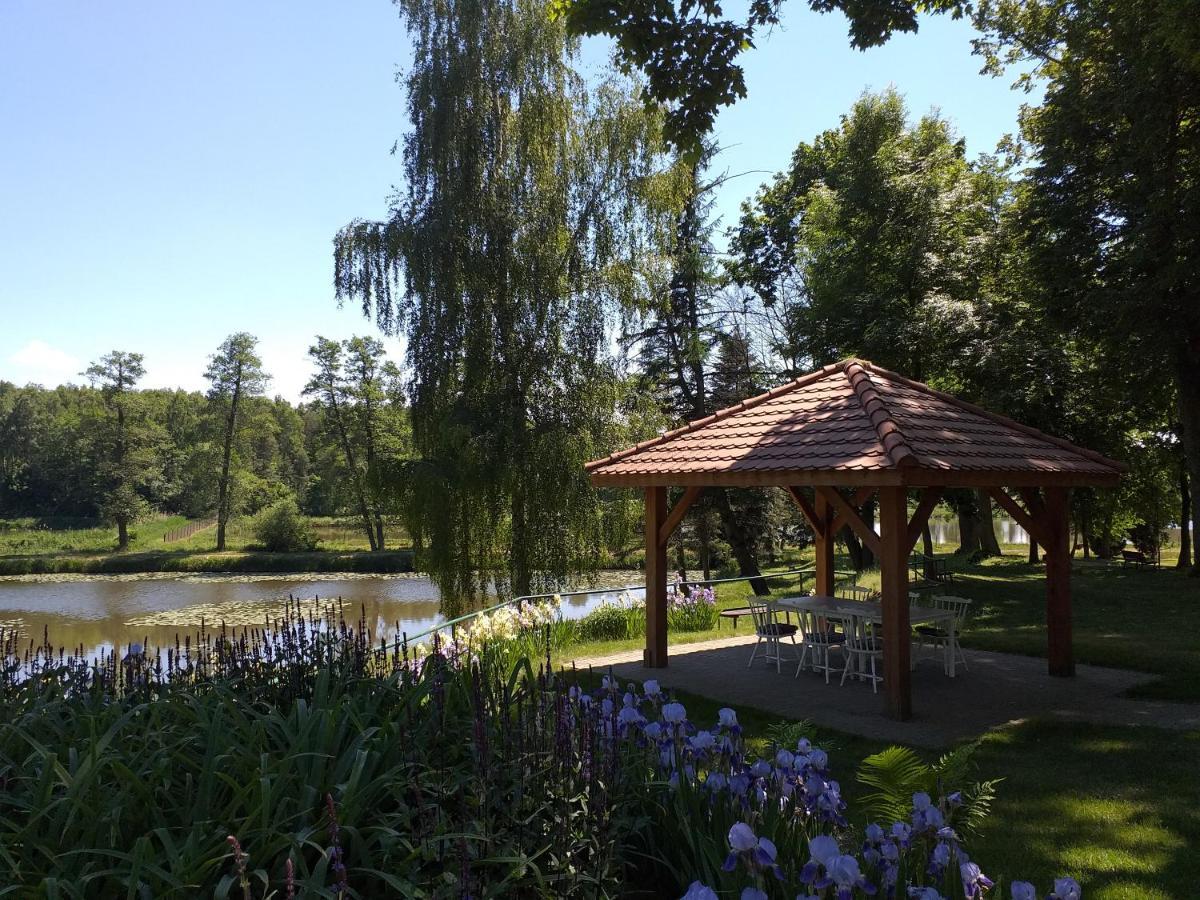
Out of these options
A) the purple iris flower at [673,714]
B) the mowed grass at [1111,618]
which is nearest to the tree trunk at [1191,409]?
the mowed grass at [1111,618]

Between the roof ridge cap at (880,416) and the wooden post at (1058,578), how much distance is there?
7.18 feet

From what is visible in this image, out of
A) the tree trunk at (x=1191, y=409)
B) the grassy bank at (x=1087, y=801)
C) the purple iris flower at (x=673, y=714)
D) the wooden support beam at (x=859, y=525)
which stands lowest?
the grassy bank at (x=1087, y=801)

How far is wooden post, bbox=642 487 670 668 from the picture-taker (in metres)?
9.77

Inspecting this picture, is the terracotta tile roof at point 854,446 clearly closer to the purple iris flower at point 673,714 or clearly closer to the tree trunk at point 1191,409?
the purple iris flower at point 673,714

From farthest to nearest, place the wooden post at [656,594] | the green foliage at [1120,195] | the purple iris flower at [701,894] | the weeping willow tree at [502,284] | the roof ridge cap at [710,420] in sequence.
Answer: the weeping willow tree at [502,284], the green foliage at [1120,195], the roof ridge cap at [710,420], the wooden post at [656,594], the purple iris flower at [701,894]

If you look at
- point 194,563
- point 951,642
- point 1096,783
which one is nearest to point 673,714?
point 1096,783

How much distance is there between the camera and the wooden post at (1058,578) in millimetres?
8867

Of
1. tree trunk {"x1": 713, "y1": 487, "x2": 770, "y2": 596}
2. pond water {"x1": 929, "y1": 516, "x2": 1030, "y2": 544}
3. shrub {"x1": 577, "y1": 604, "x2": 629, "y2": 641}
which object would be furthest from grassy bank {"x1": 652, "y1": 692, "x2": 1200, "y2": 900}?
pond water {"x1": 929, "y1": 516, "x2": 1030, "y2": 544}

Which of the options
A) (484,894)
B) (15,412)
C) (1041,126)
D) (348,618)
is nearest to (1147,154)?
(1041,126)

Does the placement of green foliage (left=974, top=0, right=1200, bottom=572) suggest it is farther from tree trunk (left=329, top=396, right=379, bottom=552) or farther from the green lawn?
tree trunk (left=329, top=396, right=379, bottom=552)

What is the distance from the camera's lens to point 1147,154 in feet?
44.3

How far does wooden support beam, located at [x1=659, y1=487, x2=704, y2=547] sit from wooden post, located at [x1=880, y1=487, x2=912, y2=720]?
7.14ft

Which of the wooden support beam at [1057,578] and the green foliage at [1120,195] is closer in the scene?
the wooden support beam at [1057,578]

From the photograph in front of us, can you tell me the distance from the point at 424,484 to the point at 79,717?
36.5 ft
